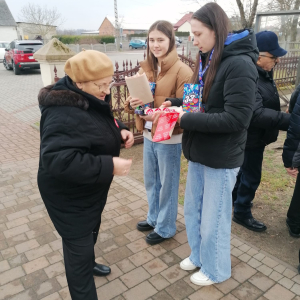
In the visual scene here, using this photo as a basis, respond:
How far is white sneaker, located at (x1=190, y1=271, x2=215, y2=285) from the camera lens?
239cm

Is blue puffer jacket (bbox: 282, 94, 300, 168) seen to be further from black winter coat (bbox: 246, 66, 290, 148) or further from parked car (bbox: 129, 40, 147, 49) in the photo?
parked car (bbox: 129, 40, 147, 49)

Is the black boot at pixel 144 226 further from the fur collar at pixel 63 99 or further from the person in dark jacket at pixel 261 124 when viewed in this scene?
the fur collar at pixel 63 99

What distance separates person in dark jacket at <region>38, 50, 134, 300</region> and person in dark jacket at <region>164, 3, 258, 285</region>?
0.58 metres

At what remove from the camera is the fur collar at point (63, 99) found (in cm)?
166

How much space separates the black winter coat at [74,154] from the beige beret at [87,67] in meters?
0.08

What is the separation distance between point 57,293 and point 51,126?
4.78 feet

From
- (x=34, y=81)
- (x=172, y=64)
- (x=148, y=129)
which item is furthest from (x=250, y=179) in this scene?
(x=34, y=81)

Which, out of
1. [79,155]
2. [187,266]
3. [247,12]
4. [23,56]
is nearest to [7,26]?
[23,56]

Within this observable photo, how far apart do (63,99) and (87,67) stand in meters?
0.22

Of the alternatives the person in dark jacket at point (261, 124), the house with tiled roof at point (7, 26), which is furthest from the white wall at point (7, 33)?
the person in dark jacket at point (261, 124)

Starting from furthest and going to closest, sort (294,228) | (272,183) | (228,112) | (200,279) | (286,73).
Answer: (286,73)
(272,183)
(294,228)
(200,279)
(228,112)

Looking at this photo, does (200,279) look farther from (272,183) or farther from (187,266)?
(272,183)

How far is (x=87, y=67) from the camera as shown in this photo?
167 centimetres

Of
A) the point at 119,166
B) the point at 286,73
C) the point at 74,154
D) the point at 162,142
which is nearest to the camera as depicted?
the point at 74,154
